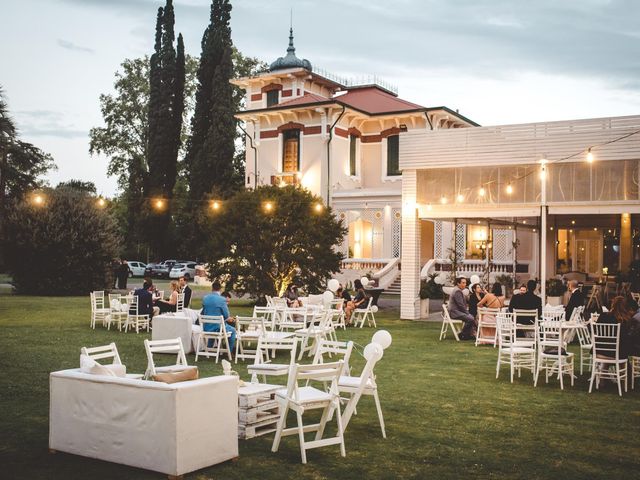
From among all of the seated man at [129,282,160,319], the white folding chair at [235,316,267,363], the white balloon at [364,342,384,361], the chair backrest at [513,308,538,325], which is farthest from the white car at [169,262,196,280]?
the white balloon at [364,342,384,361]

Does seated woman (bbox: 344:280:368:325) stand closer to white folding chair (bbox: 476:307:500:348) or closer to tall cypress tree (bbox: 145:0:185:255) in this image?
white folding chair (bbox: 476:307:500:348)

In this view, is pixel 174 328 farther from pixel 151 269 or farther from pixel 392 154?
pixel 151 269

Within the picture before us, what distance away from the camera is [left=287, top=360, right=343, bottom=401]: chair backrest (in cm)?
665

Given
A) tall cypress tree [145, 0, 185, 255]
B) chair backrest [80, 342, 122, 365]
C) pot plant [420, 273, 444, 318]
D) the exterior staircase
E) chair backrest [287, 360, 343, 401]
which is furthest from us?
tall cypress tree [145, 0, 185, 255]

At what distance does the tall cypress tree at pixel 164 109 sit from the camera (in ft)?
152

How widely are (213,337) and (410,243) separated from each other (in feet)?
32.1

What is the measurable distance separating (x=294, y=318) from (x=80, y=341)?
497 centimetres

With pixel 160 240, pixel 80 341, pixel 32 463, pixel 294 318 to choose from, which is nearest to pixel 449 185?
pixel 294 318

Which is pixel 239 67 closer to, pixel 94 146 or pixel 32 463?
pixel 94 146

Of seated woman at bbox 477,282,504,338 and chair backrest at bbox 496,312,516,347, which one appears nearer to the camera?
chair backrest at bbox 496,312,516,347

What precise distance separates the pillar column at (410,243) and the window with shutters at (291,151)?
1618 cm

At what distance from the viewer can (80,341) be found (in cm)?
1523

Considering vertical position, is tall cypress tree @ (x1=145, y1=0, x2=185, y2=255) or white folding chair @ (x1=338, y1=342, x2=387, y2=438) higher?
tall cypress tree @ (x1=145, y1=0, x2=185, y2=255)

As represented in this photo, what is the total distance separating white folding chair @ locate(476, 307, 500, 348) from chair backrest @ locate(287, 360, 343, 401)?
29.7ft
